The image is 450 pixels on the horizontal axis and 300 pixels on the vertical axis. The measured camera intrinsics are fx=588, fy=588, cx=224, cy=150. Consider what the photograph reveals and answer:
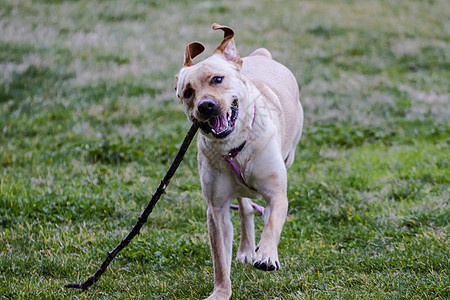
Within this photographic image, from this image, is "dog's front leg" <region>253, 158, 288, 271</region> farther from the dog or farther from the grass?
the grass

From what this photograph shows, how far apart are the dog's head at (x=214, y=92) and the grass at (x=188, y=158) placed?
53.6 inches

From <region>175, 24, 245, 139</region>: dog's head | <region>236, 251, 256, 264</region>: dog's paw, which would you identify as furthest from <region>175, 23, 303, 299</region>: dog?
<region>236, 251, 256, 264</region>: dog's paw

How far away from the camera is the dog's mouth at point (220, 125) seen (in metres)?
4.14

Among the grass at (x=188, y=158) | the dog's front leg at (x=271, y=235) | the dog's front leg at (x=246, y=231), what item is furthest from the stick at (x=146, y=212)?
the dog's front leg at (x=246, y=231)

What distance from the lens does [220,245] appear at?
451cm

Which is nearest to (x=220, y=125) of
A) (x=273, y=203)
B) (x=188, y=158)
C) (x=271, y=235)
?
(x=273, y=203)

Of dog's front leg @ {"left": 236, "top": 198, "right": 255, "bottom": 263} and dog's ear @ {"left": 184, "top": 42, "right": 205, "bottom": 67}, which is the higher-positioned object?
dog's ear @ {"left": 184, "top": 42, "right": 205, "bottom": 67}

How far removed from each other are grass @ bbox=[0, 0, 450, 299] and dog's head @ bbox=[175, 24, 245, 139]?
1.36 metres

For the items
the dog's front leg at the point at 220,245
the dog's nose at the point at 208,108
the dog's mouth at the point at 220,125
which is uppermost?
the dog's nose at the point at 208,108

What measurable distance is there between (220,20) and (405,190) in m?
10.6

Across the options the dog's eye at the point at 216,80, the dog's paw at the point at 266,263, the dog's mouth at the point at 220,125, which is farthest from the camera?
the dog's eye at the point at 216,80

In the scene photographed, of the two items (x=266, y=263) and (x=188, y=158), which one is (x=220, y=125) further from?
(x=188, y=158)

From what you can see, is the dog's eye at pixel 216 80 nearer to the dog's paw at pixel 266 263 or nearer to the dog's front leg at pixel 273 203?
the dog's front leg at pixel 273 203

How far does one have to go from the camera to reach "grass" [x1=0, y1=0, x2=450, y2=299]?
16.0ft
